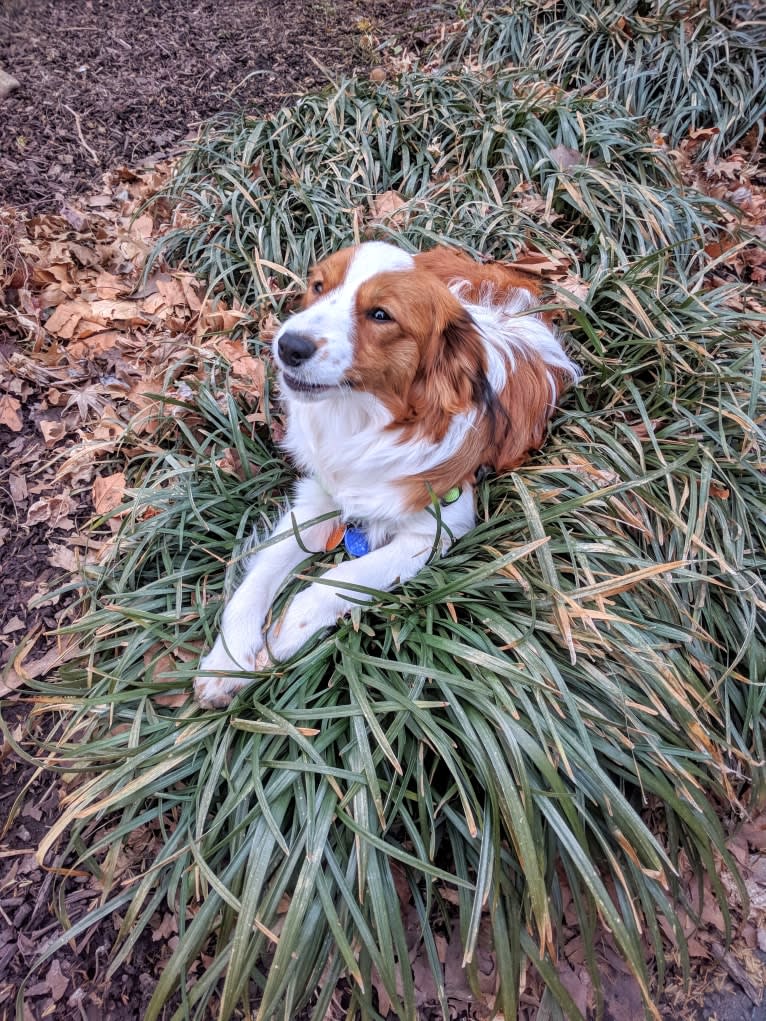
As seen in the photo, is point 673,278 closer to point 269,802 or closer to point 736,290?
point 736,290

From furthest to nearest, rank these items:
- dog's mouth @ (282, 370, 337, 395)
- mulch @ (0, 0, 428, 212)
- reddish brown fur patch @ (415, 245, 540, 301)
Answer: mulch @ (0, 0, 428, 212) → reddish brown fur patch @ (415, 245, 540, 301) → dog's mouth @ (282, 370, 337, 395)

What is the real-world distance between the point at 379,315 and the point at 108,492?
1628mm

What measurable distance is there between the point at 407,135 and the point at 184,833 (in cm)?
424

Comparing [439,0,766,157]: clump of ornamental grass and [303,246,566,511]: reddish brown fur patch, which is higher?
[439,0,766,157]: clump of ornamental grass

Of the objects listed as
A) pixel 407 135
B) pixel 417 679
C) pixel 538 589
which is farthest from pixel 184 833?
pixel 407 135

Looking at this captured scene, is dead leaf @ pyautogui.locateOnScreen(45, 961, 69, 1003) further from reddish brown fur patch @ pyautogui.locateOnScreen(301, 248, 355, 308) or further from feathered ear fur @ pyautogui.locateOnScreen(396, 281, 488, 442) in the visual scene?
reddish brown fur patch @ pyautogui.locateOnScreen(301, 248, 355, 308)

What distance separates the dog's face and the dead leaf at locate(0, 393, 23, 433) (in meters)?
1.86

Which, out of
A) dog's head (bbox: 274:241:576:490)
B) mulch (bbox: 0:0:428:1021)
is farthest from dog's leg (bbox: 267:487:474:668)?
mulch (bbox: 0:0:428:1021)

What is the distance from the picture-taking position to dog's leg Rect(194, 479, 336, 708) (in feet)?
7.25

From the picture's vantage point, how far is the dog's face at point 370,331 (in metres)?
2.07

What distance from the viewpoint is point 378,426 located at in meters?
2.35

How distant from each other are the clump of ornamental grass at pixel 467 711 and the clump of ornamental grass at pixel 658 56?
2097mm

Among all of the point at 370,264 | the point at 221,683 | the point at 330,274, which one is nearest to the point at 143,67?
the point at 330,274

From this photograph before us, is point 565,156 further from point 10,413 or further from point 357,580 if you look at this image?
point 10,413
